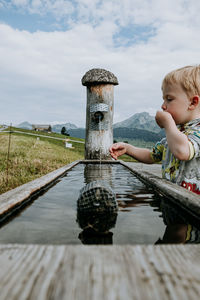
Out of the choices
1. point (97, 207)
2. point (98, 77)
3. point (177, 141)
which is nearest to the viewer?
point (97, 207)

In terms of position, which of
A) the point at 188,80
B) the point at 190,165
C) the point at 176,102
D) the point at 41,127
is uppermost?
the point at 41,127

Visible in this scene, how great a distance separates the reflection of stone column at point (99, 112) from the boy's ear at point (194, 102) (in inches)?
161

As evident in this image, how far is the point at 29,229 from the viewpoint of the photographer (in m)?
1.34

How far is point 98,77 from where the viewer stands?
6.11 meters

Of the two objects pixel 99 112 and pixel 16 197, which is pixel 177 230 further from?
pixel 99 112

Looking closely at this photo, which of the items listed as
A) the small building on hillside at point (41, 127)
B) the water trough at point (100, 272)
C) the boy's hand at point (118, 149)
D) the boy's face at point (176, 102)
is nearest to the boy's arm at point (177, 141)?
the boy's face at point (176, 102)

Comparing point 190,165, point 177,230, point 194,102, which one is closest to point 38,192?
point 177,230

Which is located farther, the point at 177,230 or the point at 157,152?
the point at 157,152

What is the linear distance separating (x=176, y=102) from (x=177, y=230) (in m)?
1.26

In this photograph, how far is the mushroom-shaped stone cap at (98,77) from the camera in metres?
6.11

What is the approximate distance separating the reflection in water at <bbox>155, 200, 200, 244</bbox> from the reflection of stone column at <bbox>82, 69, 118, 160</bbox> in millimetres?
4629

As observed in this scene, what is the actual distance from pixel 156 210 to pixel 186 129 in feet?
2.93

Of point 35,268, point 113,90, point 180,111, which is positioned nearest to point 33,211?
point 35,268

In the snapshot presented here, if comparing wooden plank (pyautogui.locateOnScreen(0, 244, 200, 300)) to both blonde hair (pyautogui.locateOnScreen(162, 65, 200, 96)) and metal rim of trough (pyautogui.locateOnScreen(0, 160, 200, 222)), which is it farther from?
blonde hair (pyautogui.locateOnScreen(162, 65, 200, 96))
